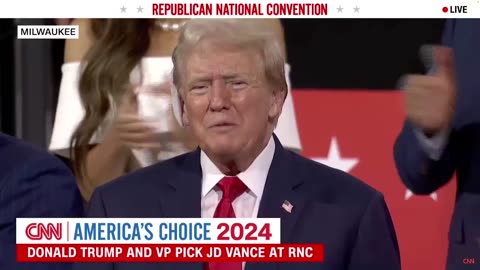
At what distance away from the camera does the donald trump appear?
179 cm

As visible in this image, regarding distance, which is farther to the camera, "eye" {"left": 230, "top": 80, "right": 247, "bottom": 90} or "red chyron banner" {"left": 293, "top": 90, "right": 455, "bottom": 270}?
"red chyron banner" {"left": 293, "top": 90, "right": 455, "bottom": 270}

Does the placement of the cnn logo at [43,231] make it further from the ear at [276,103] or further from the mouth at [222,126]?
the ear at [276,103]

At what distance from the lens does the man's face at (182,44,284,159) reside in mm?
1785

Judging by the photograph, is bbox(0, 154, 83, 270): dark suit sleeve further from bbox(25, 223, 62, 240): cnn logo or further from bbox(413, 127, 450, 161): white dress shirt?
bbox(413, 127, 450, 161): white dress shirt

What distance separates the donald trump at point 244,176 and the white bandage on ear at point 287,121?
27mm

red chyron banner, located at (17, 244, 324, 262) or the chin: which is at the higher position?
the chin

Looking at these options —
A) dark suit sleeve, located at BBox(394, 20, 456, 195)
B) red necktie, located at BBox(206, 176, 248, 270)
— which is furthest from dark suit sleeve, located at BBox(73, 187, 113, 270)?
dark suit sleeve, located at BBox(394, 20, 456, 195)

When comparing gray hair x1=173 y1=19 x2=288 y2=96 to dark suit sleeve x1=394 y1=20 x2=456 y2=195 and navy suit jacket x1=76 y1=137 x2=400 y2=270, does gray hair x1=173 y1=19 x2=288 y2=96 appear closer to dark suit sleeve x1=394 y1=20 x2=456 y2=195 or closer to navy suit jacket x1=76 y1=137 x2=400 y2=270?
navy suit jacket x1=76 y1=137 x2=400 y2=270

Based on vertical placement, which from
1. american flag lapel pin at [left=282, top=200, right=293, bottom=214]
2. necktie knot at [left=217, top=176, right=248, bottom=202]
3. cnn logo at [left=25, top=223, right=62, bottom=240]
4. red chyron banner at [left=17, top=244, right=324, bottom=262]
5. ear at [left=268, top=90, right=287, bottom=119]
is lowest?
red chyron banner at [left=17, top=244, right=324, bottom=262]

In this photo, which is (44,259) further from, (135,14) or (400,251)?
(400,251)

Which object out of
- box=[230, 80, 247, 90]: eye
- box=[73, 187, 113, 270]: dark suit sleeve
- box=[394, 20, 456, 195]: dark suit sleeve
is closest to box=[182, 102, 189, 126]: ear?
box=[230, 80, 247, 90]: eye

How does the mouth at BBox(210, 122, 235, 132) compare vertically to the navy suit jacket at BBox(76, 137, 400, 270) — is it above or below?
above

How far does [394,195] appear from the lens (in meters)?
1.90

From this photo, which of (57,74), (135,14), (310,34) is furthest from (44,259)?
(310,34)
